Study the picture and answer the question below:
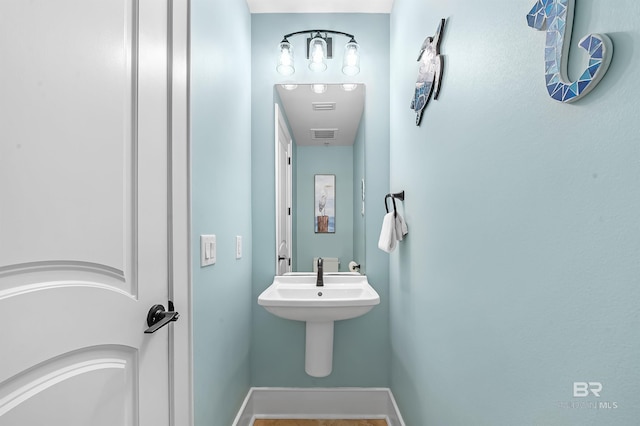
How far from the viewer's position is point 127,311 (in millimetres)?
778

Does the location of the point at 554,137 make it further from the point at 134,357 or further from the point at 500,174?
the point at 134,357

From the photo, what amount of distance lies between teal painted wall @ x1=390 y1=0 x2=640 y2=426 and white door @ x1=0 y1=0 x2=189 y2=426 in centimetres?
90

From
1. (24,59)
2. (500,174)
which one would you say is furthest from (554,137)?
(24,59)

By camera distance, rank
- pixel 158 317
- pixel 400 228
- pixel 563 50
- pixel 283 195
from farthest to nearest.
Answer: pixel 283 195, pixel 400 228, pixel 158 317, pixel 563 50

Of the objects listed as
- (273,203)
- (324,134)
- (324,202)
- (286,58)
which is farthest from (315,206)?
(286,58)

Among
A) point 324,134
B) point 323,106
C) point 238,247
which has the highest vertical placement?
point 323,106

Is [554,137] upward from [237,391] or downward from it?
upward

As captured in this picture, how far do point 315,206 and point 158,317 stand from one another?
1.29 metres

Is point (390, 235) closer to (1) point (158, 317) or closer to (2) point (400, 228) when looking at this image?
(2) point (400, 228)

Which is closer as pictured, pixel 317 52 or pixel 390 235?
pixel 390 235

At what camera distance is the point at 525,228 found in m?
0.66

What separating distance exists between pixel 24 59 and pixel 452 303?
1196 millimetres

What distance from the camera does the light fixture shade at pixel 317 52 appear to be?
192 cm

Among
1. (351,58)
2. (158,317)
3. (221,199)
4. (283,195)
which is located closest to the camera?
(158,317)
